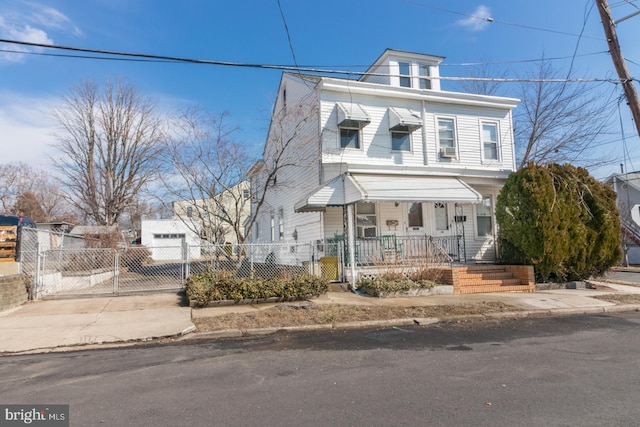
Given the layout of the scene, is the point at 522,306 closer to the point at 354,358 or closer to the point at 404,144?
the point at 354,358

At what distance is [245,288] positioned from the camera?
388 inches

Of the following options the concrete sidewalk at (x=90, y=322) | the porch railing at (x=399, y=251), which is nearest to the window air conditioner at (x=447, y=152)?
the porch railing at (x=399, y=251)

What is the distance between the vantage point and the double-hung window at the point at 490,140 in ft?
53.5

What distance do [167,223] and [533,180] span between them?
34.2 metres

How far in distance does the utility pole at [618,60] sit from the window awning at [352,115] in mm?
6833

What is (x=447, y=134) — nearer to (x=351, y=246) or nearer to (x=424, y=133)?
(x=424, y=133)

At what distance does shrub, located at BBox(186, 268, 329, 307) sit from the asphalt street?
280 centimetres

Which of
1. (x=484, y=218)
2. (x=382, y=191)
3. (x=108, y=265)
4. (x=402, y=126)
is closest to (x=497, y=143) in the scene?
(x=484, y=218)

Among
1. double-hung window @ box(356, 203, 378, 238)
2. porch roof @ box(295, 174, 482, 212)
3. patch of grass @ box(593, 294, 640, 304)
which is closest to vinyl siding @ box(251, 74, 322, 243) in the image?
double-hung window @ box(356, 203, 378, 238)

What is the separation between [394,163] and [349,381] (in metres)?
11.1

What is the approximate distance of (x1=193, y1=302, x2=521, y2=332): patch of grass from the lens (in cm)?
776

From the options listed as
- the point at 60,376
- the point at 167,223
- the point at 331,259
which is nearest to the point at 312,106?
the point at 331,259

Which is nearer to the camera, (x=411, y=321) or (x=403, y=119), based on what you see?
(x=411, y=321)

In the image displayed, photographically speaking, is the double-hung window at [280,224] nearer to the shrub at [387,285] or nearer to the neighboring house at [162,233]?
the shrub at [387,285]
